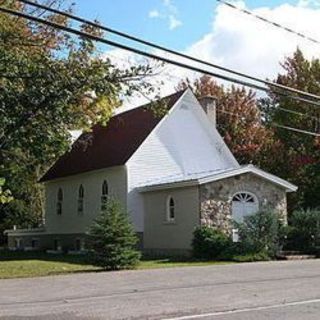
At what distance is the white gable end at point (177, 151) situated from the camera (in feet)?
110

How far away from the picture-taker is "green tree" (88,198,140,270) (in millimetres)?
22719

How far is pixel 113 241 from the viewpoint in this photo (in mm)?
23078

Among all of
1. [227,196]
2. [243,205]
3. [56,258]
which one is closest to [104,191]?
[56,258]

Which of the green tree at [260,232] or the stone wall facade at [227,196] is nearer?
the green tree at [260,232]

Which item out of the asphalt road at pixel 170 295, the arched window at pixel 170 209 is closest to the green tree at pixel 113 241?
the asphalt road at pixel 170 295

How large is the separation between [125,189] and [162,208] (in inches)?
89.9

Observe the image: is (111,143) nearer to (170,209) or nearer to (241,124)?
(170,209)

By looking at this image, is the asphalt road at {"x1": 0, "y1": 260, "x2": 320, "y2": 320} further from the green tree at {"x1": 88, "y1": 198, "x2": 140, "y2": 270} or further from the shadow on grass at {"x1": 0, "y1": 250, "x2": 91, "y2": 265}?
the shadow on grass at {"x1": 0, "y1": 250, "x2": 91, "y2": 265}

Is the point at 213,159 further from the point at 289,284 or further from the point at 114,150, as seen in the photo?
the point at 289,284

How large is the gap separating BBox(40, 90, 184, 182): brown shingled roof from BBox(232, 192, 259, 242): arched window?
5543 millimetres

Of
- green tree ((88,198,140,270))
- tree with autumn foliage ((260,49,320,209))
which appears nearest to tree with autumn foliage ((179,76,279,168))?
tree with autumn foliage ((260,49,320,209))

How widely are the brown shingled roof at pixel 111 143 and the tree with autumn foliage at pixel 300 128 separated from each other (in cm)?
1127

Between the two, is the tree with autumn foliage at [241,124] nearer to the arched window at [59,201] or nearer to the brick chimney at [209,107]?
the brick chimney at [209,107]

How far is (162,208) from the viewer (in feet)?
106
